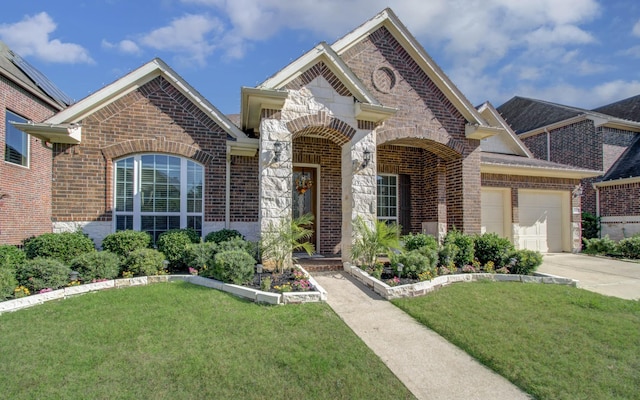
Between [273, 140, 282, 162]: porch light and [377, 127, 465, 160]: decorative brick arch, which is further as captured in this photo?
[377, 127, 465, 160]: decorative brick arch

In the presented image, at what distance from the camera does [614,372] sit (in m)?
3.62

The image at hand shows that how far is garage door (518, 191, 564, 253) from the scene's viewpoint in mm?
12992

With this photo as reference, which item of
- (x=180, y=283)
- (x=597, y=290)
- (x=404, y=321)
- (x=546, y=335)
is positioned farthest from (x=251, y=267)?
(x=597, y=290)

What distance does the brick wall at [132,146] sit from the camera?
7.82 metres

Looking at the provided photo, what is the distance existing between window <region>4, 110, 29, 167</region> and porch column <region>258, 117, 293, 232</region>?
9391 millimetres

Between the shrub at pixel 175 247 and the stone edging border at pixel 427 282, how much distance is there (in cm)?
365

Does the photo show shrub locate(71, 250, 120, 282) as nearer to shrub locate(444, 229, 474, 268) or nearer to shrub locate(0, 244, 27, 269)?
shrub locate(0, 244, 27, 269)

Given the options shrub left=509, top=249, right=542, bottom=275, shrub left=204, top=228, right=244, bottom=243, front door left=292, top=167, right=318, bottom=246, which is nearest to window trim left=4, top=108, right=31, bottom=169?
shrub left=204, top=228, right=244, bottom=243

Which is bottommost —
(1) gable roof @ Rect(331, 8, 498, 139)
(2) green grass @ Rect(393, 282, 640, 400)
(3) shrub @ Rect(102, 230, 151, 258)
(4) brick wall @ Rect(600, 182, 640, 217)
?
(2) green grass @ Rect(393, 282, 640, 400)

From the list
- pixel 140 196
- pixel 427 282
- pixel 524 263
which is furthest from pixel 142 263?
pixel 524 263

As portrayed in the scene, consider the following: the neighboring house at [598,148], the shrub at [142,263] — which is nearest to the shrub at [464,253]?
the shrub at [142,263]

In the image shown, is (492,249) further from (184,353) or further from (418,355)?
(184,353)

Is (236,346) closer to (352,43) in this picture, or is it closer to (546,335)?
(546,335)

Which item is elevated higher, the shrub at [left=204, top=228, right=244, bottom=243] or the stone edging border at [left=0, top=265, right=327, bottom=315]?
the shrub at [left=204, top=228, right=244, bottom=243]
